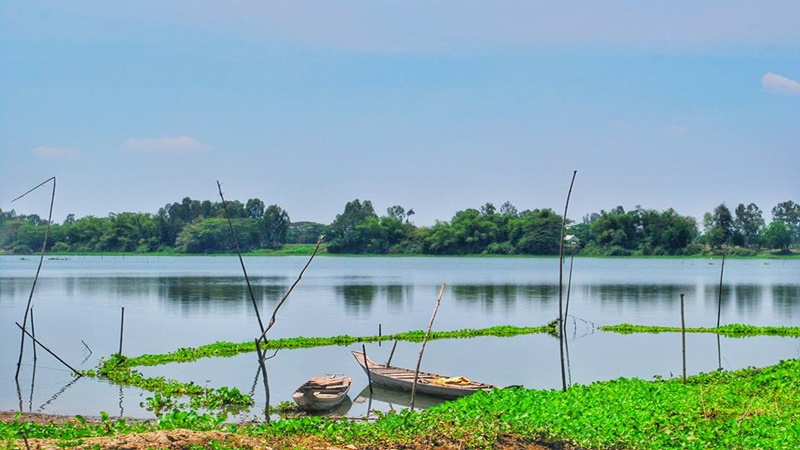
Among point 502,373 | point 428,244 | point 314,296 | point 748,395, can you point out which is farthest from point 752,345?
point 428,244

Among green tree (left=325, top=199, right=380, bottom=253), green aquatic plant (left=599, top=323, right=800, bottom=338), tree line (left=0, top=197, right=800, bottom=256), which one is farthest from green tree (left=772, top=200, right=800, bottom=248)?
green aquatic plant (left=599, top=323, right=800, bottom=338)

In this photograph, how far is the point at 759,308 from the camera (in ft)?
174

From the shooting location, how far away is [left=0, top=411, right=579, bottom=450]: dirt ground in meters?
11.9

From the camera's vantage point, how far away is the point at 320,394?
21172 millimetres

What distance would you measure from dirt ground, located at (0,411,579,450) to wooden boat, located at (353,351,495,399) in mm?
7776

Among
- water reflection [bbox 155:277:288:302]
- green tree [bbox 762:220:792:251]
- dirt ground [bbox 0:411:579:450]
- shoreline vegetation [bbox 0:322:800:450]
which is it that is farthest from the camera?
green tree [bbox 762:220:792:251]

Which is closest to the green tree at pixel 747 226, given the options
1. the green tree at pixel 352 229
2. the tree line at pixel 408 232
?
the tree line at pixel 408 232

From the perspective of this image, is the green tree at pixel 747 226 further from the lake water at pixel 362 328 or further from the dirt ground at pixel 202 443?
the dirt ground at pixel 202 443

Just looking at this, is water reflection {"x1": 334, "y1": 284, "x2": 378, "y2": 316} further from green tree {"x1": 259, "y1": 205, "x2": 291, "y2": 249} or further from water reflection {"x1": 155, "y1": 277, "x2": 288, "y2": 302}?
green tree {"x1": 259, "y1": 205, "x2": 291, "y2": 249}

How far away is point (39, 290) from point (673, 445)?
216 ft

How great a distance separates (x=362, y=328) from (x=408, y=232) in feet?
389

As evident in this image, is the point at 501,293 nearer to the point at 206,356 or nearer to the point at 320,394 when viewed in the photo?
the point at 206,356

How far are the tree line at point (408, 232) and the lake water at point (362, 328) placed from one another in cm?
5988

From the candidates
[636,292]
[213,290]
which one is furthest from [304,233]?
[636,292]
